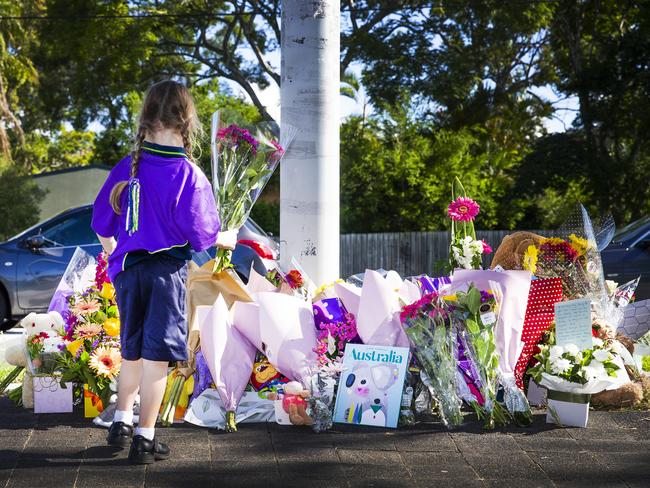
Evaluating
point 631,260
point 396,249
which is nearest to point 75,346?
point 631,260

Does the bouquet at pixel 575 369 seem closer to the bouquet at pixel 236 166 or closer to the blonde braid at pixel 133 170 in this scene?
the bouquet at pixel 236 166

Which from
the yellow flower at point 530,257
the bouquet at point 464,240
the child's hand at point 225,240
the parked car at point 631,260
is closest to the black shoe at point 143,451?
the child's hand at point 225,240

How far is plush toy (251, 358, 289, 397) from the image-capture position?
189 inches

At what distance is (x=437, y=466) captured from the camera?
385 cm

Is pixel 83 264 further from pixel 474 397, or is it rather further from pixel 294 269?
pixel 474 397

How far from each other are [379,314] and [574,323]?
1115 mm

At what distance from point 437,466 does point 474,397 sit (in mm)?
887

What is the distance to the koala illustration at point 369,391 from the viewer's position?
4539 millimetres

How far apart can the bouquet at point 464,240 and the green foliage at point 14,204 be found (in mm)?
15249

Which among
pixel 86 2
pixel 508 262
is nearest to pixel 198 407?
pixel 508 262

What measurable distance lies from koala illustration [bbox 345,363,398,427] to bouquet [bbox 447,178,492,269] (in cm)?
111

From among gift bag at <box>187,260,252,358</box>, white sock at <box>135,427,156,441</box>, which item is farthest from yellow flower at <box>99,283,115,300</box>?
white sock at <box>135,427,156,441</box>

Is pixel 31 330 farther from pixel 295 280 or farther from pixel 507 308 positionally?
pixel 507 308

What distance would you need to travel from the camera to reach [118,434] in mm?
4039
